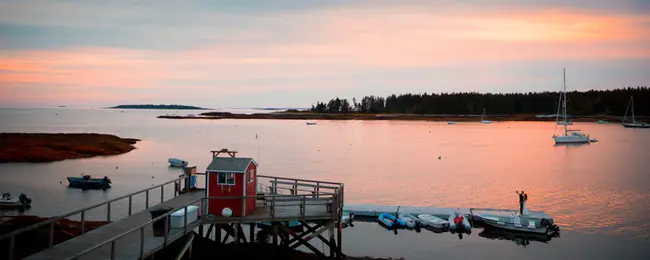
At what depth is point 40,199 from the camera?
35250mm

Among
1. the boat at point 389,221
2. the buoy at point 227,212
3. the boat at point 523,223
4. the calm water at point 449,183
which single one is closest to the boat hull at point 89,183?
the calm water at point 449,183

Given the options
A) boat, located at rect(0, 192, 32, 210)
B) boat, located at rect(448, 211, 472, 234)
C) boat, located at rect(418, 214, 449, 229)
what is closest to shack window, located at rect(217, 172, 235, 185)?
boat, located at rect(418, 214, 449, 229)

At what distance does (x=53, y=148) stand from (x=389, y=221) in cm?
5390

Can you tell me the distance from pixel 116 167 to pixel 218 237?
125ft

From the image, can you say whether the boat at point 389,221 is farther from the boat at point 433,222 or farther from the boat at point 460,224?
the boat at point 460,224

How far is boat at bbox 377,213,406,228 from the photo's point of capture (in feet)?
93.1

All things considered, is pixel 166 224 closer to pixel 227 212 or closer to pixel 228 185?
pixel 227 212

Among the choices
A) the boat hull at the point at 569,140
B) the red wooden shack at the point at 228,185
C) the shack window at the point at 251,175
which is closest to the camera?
the red wooden shack at the point at 228,185

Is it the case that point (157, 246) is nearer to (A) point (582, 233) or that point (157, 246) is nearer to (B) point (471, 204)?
(A) point (582, 233)

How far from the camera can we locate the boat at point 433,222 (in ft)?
92.4

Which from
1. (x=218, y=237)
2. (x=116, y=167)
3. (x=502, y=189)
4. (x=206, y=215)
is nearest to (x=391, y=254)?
(x=218, y=237)

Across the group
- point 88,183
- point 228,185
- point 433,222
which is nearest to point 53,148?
point 88,183

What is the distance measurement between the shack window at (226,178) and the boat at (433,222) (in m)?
13.5

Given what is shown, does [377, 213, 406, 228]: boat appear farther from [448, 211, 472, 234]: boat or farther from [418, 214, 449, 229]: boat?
[448, 211, 472, 234]: boat
